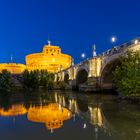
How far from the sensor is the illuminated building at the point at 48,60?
12606 centimetres

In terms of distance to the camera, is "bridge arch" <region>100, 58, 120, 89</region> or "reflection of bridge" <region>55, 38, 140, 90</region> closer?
"reflection of bridge" <region>55, 38, 140, 90</region>

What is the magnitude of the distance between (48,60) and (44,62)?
8.88ft

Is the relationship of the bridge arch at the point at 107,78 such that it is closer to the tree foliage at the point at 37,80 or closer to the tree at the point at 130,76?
the tree at the point at 130,76

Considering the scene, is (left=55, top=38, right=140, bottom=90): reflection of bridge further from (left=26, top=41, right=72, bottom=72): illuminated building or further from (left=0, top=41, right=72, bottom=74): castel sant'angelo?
(left=26, top=41, right=72, bottom=72): illuminated building

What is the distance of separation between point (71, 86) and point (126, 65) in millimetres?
43123

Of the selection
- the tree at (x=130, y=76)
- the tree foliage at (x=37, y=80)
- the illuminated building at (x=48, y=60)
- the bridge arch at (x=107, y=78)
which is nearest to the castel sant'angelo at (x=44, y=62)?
the illuminated building at (x=48, y=60)

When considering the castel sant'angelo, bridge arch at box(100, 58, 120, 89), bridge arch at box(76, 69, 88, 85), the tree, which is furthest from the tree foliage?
the tree

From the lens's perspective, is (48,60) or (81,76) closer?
(81,76)

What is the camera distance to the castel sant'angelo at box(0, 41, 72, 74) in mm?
125625

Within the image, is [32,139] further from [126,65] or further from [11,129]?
[126,65]

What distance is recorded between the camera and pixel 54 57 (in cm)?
13200

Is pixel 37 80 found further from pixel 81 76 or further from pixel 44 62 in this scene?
pixel 44 62

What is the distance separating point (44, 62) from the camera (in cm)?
12850

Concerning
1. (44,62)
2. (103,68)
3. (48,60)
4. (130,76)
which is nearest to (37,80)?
(103,68)
